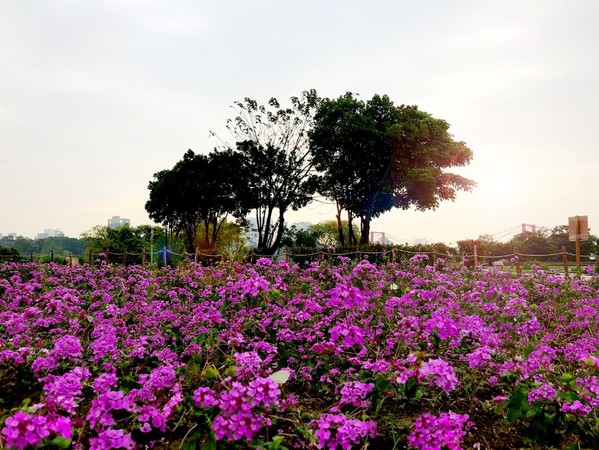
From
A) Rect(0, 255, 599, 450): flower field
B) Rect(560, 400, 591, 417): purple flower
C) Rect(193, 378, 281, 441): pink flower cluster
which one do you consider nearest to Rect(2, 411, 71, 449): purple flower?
Rect(0, 255, 599, 450): flower field

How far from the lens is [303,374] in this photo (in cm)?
451

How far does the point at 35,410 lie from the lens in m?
2.40

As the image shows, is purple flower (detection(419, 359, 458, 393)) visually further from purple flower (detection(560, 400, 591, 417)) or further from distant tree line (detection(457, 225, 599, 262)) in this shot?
distant tree line (detection(457, 225, 599, 262))

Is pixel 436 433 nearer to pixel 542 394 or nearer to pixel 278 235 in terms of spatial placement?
pixel 542 394

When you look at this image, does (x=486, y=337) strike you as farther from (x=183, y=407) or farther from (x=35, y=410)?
(x=35, y=410)

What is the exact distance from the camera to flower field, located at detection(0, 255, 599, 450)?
2764mm

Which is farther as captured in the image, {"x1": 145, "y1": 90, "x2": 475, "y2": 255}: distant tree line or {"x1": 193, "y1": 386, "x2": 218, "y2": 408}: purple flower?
{"x1": 145, "y1": 90, "x2": 475, "y2": 255}: distant tree line

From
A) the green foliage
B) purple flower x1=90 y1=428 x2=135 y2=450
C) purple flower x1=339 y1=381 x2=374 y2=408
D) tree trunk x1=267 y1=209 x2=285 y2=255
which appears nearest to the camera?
purple flower x1=90 y1=428 x2=135 y2=450

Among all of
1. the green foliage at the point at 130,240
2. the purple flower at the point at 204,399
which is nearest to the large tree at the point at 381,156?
the purple flower at the point at 204,399

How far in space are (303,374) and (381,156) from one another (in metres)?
29.4

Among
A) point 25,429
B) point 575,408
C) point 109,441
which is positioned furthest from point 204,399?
point 575,408

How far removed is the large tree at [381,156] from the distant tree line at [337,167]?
7 cm

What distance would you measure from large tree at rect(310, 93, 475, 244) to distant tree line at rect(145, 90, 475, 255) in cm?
7

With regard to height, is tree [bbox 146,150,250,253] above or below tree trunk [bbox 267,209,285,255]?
above
